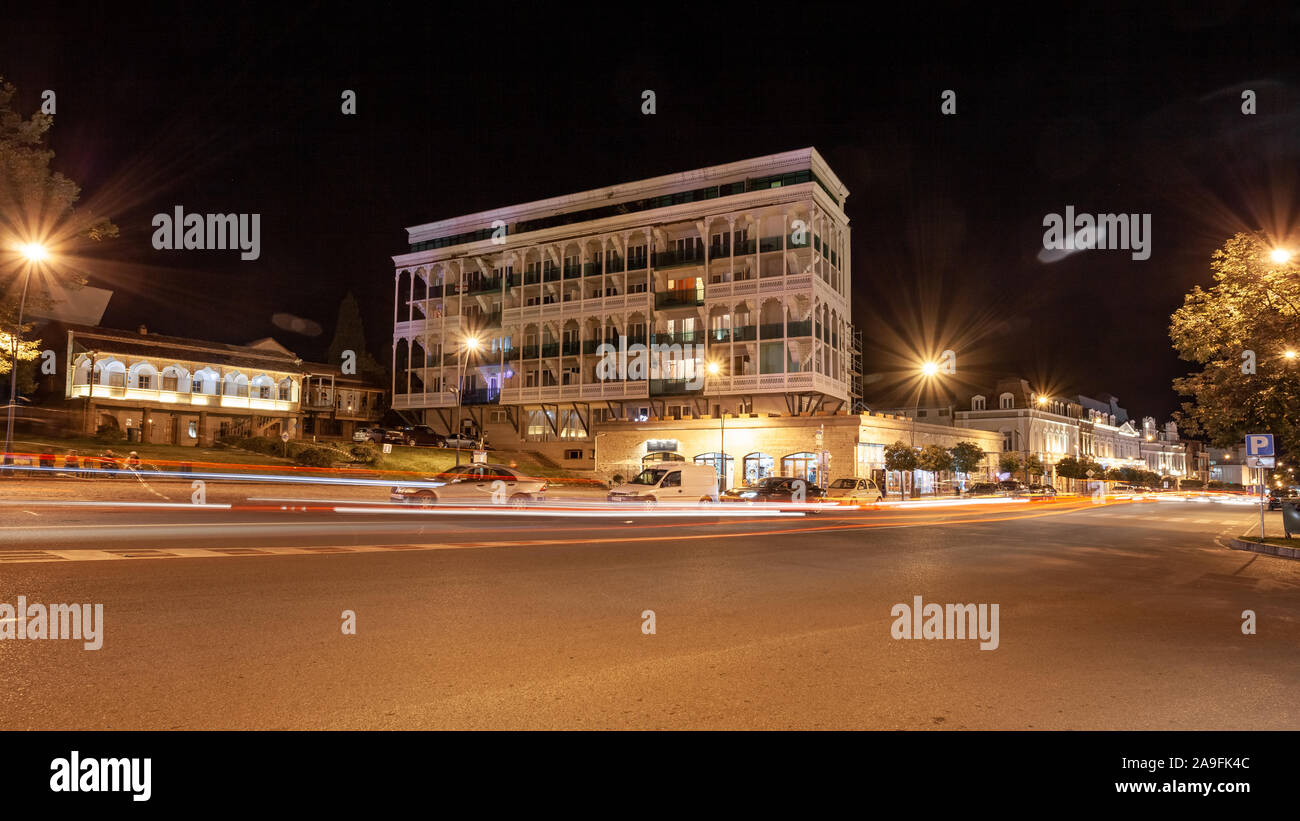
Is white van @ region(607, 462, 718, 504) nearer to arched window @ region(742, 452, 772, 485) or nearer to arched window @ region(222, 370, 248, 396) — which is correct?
arched window @ region(742, 452, 772, 485)

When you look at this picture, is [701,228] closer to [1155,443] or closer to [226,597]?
[226,597]

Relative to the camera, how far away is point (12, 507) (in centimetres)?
2005

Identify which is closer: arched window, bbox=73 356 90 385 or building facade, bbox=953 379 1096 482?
arched window, bbox=73 356 90 385

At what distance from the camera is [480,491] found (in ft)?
87.2

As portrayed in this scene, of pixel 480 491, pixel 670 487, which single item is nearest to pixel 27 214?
pixel 480 491

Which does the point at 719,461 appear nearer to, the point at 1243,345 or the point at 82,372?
the point at 1243,345

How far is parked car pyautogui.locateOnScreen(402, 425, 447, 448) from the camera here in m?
56.3

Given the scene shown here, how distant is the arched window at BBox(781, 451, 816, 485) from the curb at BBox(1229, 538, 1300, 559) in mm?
25382

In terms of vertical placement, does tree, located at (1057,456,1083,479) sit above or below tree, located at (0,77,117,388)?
below

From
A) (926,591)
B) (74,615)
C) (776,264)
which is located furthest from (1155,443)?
(74,615)

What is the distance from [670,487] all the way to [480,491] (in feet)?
24.0

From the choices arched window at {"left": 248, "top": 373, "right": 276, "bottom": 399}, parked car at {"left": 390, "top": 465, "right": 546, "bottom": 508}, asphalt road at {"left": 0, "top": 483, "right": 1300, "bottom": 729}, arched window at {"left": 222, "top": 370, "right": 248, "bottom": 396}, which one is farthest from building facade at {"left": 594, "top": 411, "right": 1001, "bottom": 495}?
arched window at {"left": 222, "top": 370, "right": 248, "bottom": 396}

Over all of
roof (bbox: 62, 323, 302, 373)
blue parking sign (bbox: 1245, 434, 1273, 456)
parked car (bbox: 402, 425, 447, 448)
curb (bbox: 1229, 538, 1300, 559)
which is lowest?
curb (bbox: 1229, 538, 1300, 559)

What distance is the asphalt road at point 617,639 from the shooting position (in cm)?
495
